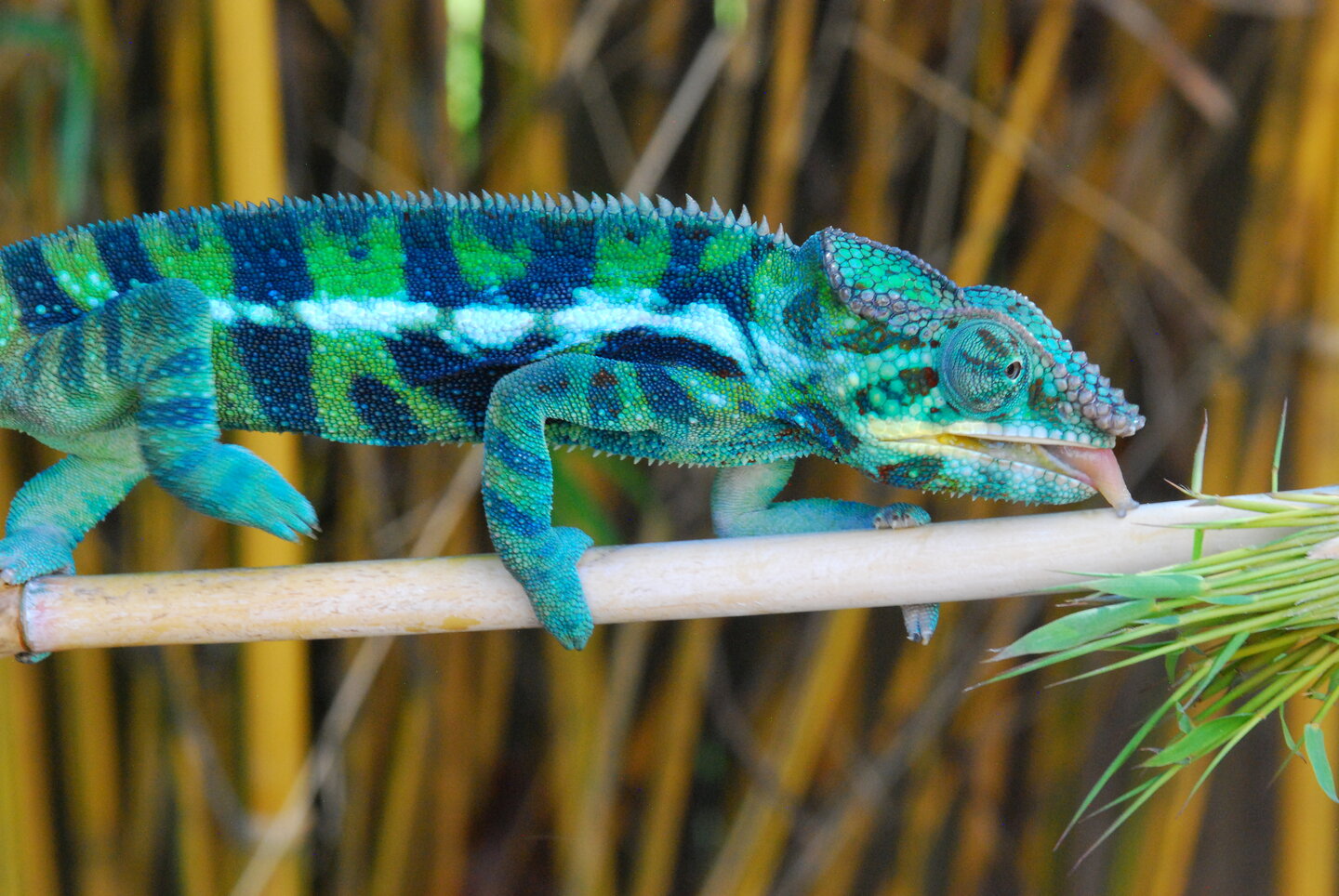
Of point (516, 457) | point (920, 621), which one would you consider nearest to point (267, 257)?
point (516, 457)

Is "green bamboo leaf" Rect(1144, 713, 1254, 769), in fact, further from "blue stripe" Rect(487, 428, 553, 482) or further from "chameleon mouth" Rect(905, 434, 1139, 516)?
"blue stripe" Rect(487, 428, 553, 482)

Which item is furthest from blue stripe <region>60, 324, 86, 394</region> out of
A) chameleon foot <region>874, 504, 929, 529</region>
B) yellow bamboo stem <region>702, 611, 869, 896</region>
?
yellow bamboo stem <region>702, 611, 869, 896</region>

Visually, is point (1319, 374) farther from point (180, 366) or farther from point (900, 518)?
point (180, 366)

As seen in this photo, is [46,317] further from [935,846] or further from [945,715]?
[935,846]

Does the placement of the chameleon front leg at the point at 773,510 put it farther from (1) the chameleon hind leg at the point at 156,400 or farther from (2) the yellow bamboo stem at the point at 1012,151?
(2) the yellow bamboo stem at the point at 1012,151

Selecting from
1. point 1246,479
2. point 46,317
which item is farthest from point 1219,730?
point 46,317

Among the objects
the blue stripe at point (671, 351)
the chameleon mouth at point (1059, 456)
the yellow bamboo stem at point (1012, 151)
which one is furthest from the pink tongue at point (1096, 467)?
the yellow bamboo stem at point (1012, 151)
